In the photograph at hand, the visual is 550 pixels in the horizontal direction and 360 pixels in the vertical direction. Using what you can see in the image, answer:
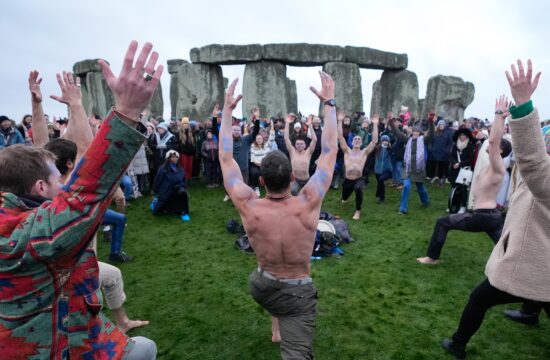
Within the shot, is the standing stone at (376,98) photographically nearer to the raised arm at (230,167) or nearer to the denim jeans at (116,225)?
the denim jeans at (116,225)

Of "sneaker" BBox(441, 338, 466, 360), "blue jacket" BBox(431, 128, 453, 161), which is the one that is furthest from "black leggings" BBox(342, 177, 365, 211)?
"sneaker" BBox(441, 338, 466, 360)

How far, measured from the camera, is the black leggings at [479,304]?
8.74 feet

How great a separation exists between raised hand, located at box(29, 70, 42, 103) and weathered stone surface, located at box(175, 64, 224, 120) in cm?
1377

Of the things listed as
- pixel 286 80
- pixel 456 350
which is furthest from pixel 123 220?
pixel 286 80

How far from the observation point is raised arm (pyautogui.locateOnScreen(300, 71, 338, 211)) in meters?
2.47

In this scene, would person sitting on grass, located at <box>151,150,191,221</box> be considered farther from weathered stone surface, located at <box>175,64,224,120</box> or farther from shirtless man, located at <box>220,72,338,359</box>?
weathered stone surface, located at <box>175,64,224,120</box>

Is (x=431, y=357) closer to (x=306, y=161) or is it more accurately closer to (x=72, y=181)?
(x=72, y=181)

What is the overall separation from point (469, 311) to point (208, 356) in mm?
2332

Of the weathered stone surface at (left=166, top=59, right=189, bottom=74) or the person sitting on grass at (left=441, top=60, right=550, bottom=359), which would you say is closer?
the person sitting on grass at (left=441, top=60, right=550, bottom=359)

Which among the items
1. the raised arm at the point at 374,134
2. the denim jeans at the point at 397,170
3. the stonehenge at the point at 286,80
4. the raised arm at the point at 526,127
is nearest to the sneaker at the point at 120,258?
the raised arm at the point at 374,134

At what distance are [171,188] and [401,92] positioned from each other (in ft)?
44.5

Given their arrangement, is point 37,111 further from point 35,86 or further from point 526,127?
point 526,127

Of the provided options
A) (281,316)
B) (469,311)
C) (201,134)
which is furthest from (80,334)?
(201,134)

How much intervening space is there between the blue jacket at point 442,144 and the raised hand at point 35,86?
9825 millimetres
